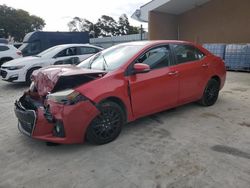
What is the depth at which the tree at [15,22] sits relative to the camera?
50.8m

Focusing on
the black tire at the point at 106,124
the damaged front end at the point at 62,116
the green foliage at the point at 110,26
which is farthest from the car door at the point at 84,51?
the green foliage at the point at 110,26

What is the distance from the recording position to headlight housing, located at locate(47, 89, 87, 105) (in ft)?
11.1

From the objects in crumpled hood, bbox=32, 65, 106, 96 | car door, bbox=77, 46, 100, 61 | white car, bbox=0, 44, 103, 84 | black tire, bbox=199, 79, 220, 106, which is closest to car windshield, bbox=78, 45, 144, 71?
crumpled hood, bbox=32, 65, 106, 96

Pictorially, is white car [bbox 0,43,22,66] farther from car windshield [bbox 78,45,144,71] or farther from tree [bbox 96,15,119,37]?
tree [bbox 96,15,119,37]

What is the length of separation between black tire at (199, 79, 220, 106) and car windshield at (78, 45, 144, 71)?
1.94m

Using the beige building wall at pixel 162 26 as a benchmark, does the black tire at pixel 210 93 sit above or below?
below

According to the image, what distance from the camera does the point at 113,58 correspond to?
4504 millimetres

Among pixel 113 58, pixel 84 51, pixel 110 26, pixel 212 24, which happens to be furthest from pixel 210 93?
pixel 110 26

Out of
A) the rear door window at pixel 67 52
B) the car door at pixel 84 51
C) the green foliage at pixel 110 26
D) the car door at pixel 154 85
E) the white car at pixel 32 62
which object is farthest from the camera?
the green foliage at pixel 110 26

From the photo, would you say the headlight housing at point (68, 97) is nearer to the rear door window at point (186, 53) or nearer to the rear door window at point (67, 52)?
the rear door window at point (186, 53)

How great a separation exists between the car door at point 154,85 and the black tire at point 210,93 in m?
1.03

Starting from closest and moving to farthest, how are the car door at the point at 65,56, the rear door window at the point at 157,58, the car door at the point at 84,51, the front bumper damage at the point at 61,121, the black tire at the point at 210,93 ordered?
the front bumper damage at the point at 61,121
the rear door window at the point at 157,58
the black tire at the point at 210,93
the car door at the point at 65,56
the car door at the point at 84,51

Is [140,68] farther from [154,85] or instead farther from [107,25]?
[107,25]

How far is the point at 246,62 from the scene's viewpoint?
11242 mm
